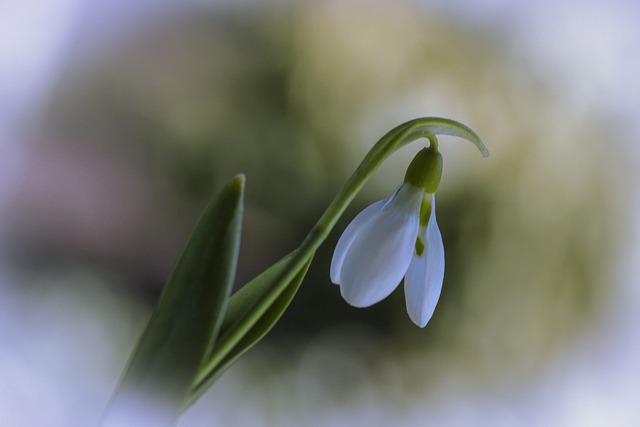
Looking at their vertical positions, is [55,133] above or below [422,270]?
above

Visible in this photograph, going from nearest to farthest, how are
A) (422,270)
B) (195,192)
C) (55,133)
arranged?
1. (422,270)
2. (55,133)
3. (195,192)

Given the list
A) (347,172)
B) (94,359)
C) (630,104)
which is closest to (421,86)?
(347,172)

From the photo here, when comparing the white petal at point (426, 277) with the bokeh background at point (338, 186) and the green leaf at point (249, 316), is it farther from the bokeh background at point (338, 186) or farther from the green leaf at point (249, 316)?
the bokeh background at point (338, 186)

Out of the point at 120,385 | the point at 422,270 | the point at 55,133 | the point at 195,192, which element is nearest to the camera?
the point at 120,385

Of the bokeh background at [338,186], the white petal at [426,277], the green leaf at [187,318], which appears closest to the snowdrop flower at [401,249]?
the white petal at [426,277]

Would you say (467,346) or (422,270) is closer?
(422,270)

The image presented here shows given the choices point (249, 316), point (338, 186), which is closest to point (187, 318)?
point (249, 316)

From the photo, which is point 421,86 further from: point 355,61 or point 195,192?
point 195,192

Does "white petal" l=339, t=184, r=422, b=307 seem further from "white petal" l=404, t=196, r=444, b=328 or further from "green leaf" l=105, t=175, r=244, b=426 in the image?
"green leaf" l=105, t=175, r=244, b=426
